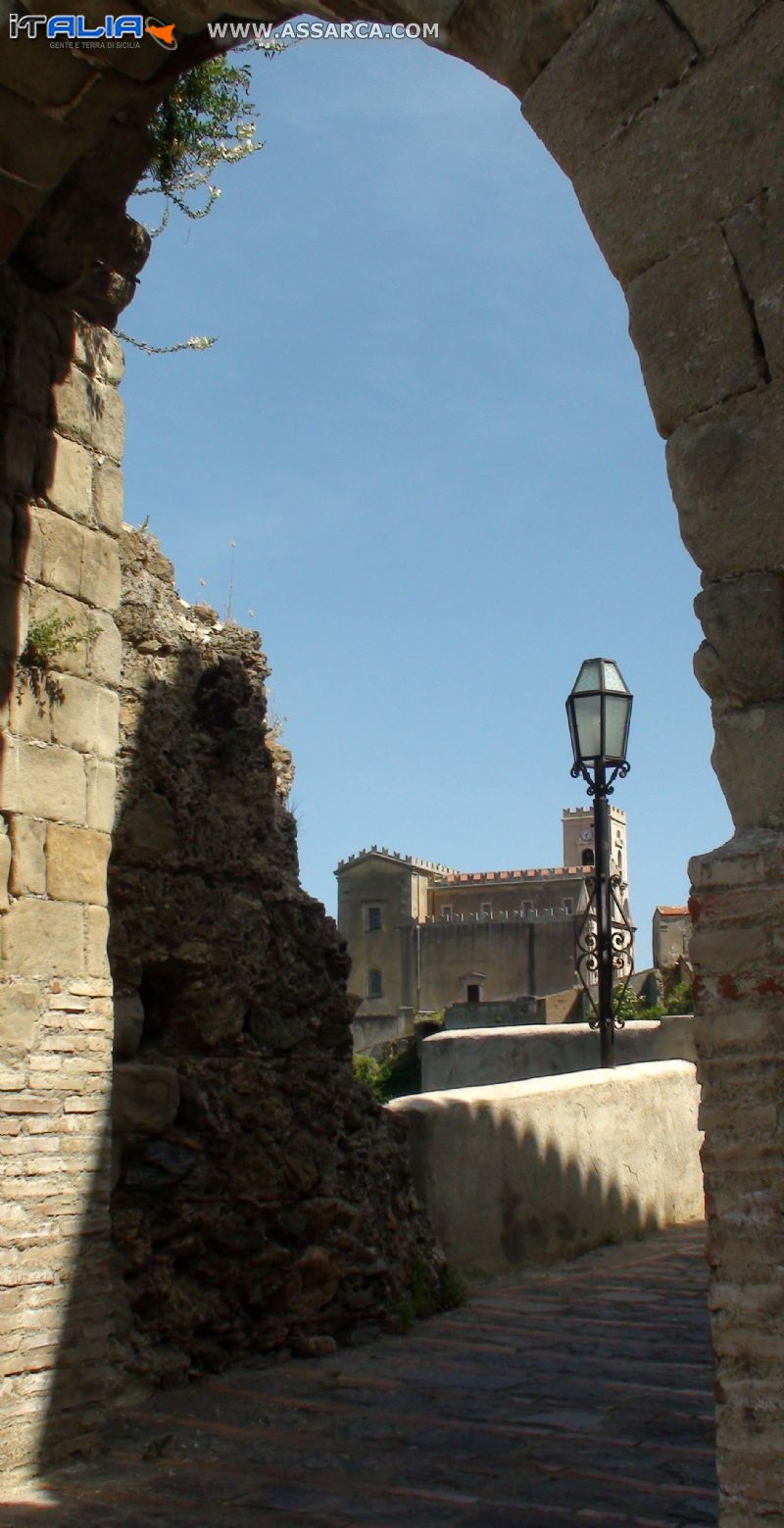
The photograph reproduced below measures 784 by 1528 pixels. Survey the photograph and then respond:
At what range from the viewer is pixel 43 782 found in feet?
14.4

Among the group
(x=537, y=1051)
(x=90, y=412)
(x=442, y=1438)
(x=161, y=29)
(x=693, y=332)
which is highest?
(x=161, y=29)

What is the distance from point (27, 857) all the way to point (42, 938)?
255 millimetres

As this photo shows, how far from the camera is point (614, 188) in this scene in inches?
95.2

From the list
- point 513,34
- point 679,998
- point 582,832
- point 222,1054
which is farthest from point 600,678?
point 582,832

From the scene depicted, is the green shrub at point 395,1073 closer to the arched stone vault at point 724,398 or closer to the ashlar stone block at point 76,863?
the ashlar stone block at point 76,863

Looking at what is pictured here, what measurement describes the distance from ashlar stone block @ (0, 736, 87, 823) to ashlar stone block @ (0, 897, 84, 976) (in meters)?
0.29

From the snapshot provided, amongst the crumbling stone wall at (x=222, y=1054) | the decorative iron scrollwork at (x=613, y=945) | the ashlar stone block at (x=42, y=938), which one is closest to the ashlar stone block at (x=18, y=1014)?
the ashlar stone block at (x=42, y=938)

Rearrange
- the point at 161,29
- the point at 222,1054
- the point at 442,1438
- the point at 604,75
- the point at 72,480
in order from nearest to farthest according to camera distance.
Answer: the point at 604,75
the point at 161,29
the point at 442,1438
the point at 72,480
the point at 222,1054

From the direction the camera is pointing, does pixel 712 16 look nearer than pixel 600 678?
Yes

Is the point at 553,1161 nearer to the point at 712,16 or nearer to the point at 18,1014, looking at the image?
the point at 18,1014

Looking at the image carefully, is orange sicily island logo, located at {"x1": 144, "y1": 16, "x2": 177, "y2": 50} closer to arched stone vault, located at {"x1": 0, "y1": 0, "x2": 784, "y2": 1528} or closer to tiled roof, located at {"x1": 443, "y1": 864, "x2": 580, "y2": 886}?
arched stone vault, located at {"x1": 0, "y1": 0, "x2": 784, "y2": 1528}

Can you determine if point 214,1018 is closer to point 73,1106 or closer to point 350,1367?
Result: point 73,1106

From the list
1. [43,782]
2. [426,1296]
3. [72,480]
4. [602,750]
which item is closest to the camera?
[43,782]

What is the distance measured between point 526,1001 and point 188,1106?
26.9 meters
